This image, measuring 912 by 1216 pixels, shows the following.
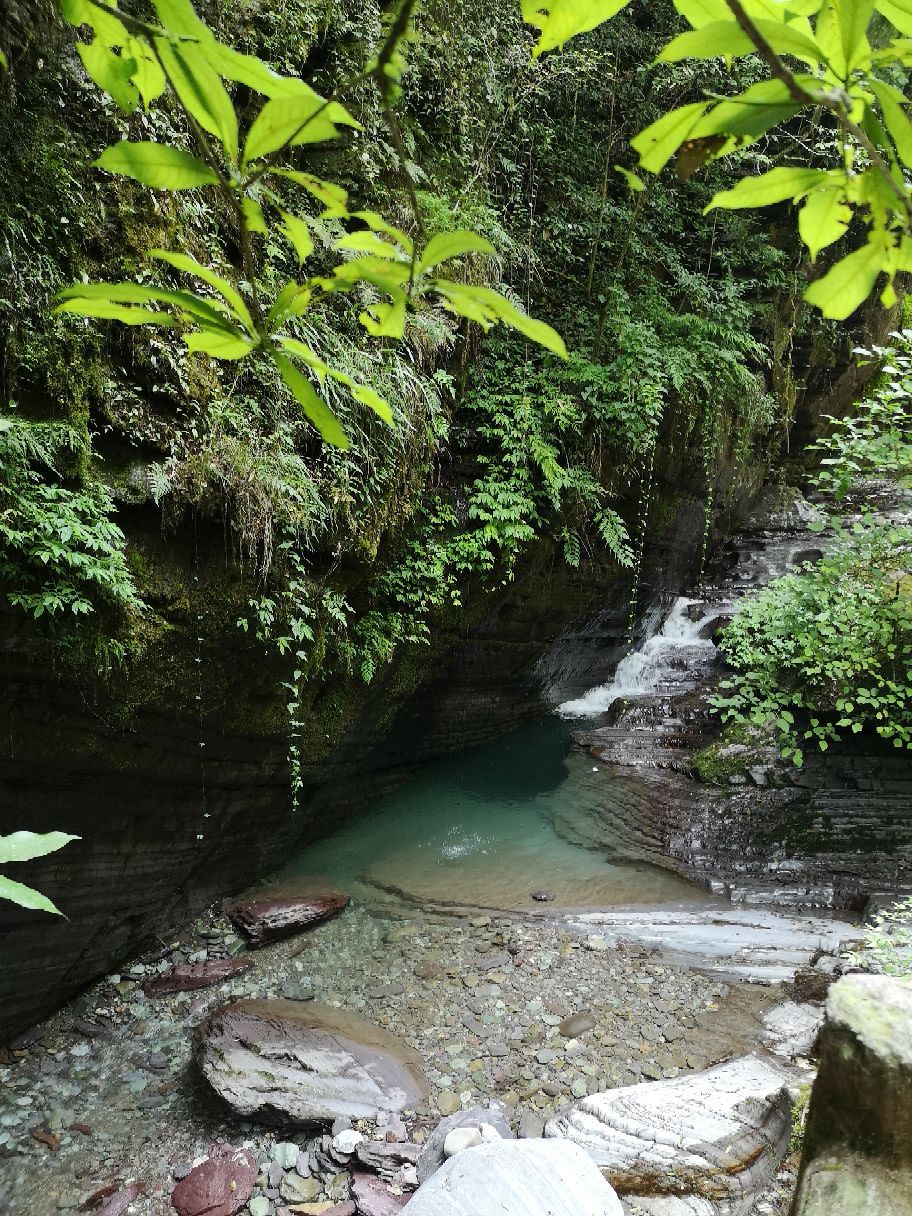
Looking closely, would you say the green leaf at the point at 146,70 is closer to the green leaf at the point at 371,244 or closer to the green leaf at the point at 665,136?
the green leaf at the point at 371,244

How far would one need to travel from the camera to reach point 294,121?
654 mm

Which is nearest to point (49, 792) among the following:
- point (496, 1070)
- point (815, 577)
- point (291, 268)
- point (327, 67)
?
point (496, 1070)

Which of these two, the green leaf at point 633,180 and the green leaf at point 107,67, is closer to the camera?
the green leaf at point 633,180

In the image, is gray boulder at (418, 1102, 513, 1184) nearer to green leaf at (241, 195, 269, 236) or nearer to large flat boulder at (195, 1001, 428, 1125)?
large flat boulder at (195, 1001, 428, 1125)

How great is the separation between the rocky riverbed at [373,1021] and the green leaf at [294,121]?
3687 millimetres

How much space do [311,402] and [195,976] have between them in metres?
4.87

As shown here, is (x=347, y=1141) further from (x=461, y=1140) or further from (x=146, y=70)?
(x=146, y=70)

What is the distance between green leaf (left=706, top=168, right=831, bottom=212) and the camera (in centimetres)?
67

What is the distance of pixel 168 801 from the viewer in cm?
450

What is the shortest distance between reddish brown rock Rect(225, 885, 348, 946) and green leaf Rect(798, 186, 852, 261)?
5.27 meters

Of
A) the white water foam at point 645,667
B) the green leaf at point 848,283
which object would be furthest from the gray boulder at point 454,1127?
the white water foam at point 645,667

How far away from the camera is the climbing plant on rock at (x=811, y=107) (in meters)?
0.59

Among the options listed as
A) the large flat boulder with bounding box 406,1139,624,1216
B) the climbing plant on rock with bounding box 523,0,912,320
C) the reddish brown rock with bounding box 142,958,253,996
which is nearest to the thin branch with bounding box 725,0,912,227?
the climbing plant on rock with bounding box 523,0,912,320

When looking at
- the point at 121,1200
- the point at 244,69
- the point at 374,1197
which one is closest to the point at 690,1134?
the point at 374,1197
